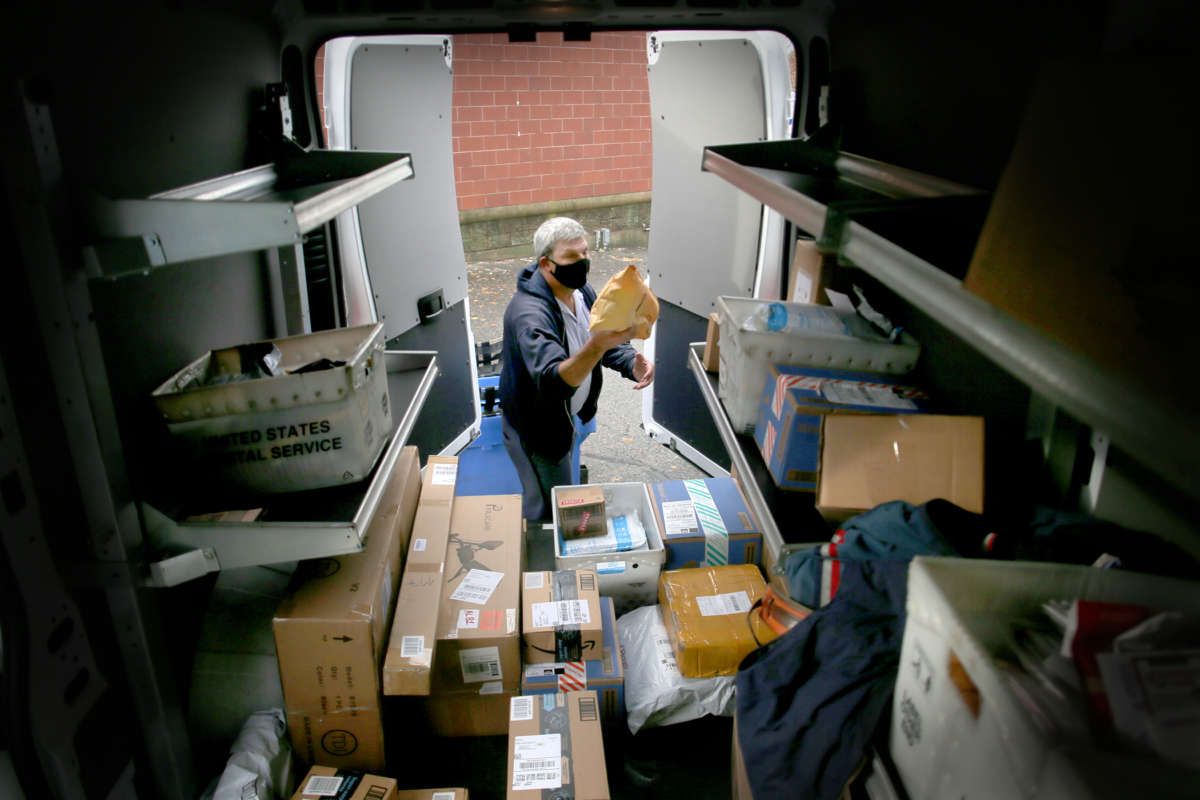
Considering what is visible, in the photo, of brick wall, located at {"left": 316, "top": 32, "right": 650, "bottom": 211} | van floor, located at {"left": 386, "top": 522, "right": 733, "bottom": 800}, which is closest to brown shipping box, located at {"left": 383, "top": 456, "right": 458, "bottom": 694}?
van floor, located at {"left": 386, "top": 522, "right": 733, "bottom": 800}

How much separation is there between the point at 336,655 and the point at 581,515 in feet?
3.10

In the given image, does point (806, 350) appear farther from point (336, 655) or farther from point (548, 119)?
point (548, 119)

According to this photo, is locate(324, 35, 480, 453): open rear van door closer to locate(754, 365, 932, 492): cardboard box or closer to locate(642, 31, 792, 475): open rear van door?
locate(642, 31, 792, 475): open rear van door

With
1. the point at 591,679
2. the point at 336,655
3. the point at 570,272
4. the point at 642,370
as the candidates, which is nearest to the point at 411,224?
the point at 570,272

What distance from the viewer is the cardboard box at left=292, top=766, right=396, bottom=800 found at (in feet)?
5.49

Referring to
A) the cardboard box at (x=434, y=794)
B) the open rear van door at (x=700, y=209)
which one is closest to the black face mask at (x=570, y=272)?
the open rear van door at (x=700, y=209)

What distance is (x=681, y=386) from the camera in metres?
3.43

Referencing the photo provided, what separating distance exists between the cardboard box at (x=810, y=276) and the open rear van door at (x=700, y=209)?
1.90ft

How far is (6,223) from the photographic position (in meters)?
1.11

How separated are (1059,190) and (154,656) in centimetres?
181

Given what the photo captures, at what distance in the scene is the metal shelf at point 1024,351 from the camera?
0.47m

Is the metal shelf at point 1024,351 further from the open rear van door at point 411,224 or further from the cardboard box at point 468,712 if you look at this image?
the open rear van door at point 411,224

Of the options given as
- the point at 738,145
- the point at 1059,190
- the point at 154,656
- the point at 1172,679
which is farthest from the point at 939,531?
the point at 154,656

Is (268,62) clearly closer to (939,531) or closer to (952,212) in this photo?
(952,212)
